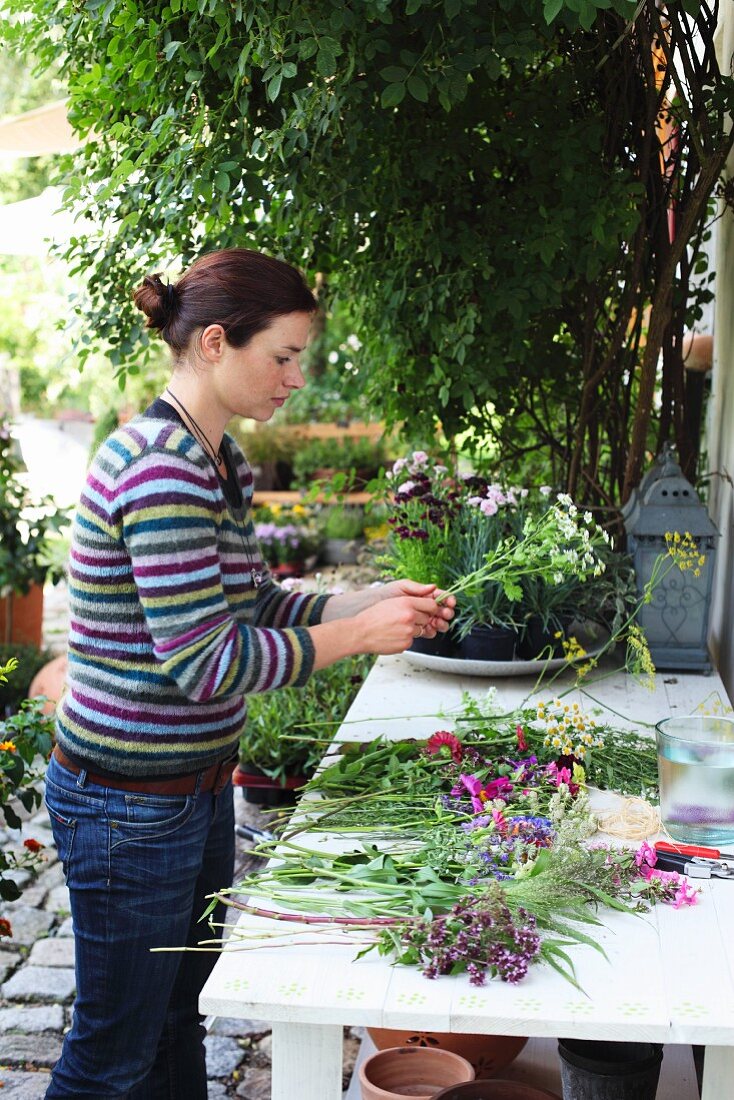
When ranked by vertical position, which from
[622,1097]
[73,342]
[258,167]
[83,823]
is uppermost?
[258,167]

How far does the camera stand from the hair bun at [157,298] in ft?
5.80

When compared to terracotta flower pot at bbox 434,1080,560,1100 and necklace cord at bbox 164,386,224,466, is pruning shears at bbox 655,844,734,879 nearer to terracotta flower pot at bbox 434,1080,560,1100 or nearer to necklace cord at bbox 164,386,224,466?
terracotta flower pot at bbox 434,1080,560,1100

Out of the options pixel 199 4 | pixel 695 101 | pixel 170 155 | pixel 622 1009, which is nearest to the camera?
pixel 622 1009

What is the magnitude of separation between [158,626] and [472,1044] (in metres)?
0.85

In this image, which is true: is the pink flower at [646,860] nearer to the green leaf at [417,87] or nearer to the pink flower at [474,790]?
the pink flower at [474,790]

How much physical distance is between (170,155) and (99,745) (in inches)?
54.1

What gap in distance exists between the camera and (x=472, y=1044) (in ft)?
5.92

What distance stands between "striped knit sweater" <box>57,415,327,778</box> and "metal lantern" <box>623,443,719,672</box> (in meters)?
1.18

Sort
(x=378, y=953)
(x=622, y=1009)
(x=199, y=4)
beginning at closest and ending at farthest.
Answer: (x=622, y=1009)
(x=378, y=953)
(x=199, y=4)

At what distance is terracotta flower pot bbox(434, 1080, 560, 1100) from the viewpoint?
5.08 feet

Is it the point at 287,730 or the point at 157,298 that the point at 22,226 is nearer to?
the point at 287,730

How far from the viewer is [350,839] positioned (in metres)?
1.69

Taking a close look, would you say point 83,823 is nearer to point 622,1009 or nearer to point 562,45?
point 622,1009

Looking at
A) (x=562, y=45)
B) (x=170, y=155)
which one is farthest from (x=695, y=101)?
(x=170, y=155)
